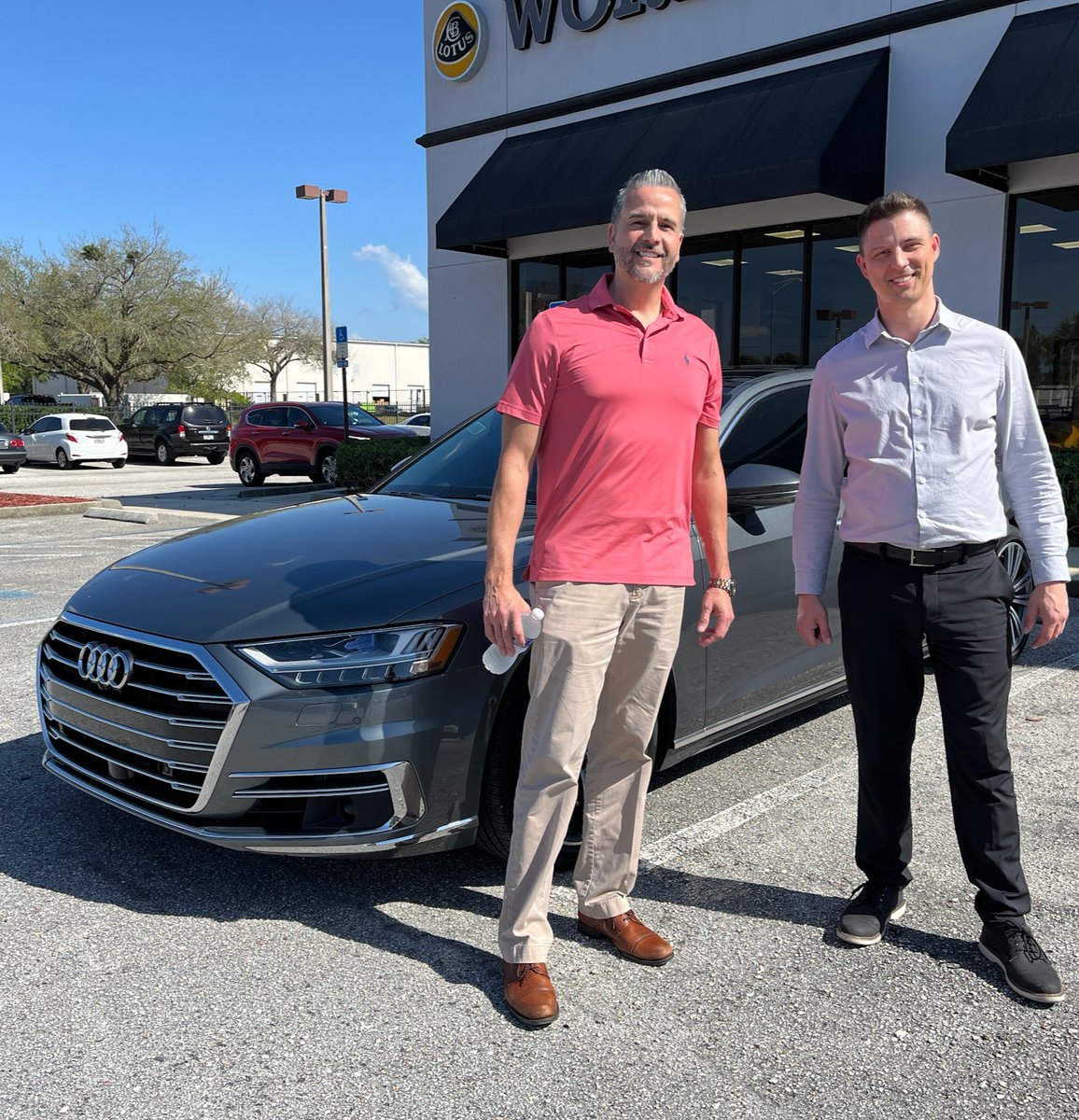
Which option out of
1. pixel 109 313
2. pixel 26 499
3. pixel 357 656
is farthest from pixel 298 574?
pixel 109 313

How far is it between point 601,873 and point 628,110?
12.1 m

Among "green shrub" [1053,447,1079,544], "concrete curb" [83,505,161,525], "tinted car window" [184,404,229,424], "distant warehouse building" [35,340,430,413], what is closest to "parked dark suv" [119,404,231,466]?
"tinted car window" [184,404,229,424]

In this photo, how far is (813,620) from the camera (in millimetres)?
3127

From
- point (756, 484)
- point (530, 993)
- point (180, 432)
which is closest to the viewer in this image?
point (530, 993)

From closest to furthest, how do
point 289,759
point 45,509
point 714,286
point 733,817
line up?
point 289,759 → point 733,817 → point 714,286 → point 45,509

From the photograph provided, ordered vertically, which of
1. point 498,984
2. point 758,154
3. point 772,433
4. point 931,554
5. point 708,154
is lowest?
point 498,984

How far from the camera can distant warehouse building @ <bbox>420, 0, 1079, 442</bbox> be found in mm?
10367

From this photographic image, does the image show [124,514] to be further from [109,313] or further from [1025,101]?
[109,313]

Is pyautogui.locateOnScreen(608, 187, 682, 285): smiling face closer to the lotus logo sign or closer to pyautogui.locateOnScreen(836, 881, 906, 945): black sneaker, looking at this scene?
pyautogui.locateOnScreen(836, 881, 906, 945): black sneaker

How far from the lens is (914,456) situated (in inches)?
113

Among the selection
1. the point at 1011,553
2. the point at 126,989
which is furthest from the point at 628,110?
the point at 126,989

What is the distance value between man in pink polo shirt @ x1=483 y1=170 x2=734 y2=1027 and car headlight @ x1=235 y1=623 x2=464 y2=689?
390 millimetres

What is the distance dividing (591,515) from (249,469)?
20104 millimetres

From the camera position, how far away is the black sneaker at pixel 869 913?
3.07 meters
